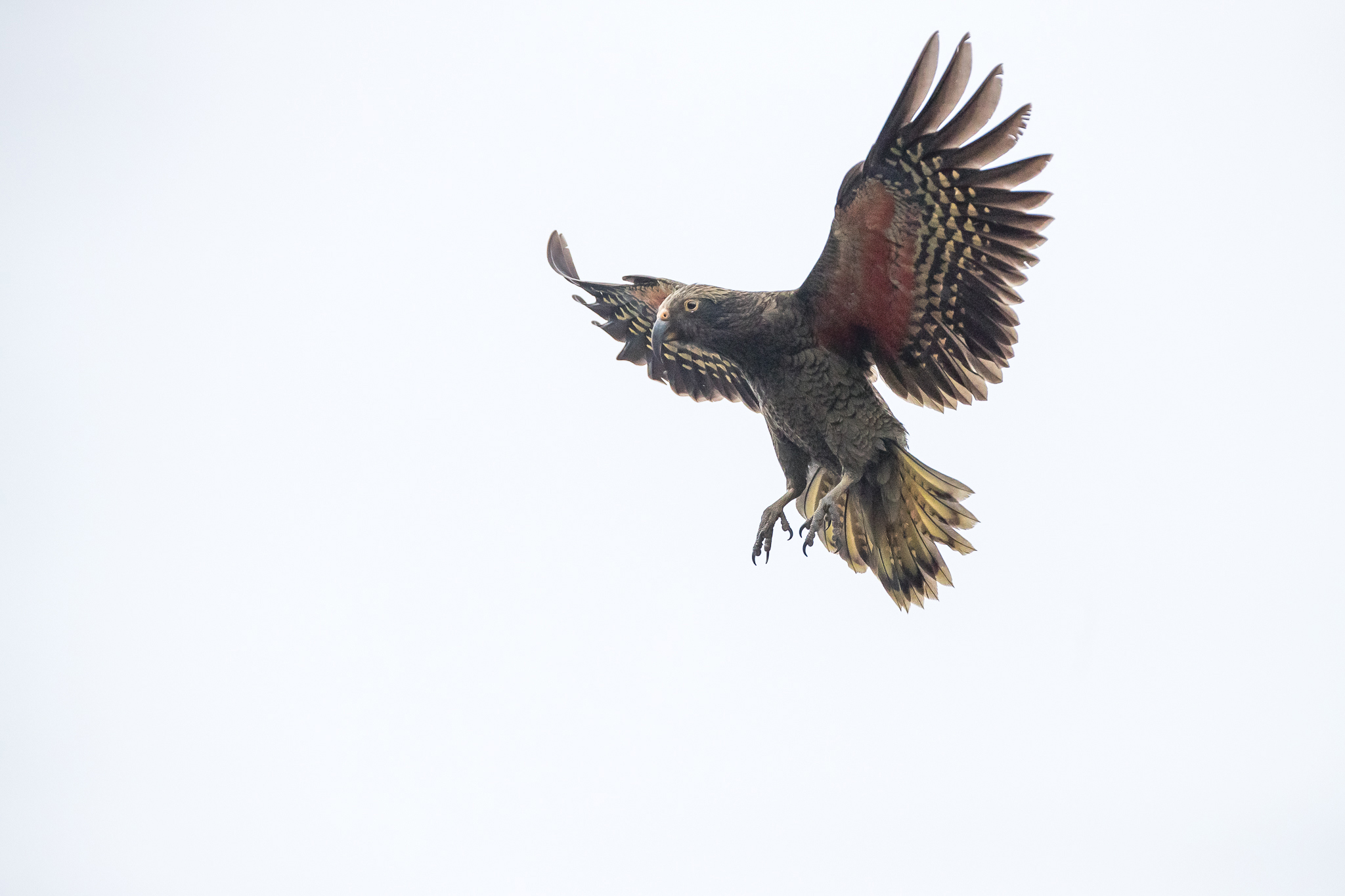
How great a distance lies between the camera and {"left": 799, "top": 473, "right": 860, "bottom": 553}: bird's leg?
460cm

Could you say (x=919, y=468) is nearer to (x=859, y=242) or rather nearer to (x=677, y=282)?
(x=859, y=242)

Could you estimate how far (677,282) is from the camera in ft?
18.1

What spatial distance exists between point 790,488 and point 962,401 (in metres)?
0.93

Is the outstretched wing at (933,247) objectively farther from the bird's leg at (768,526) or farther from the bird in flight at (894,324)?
the bird's leg at (768,526)

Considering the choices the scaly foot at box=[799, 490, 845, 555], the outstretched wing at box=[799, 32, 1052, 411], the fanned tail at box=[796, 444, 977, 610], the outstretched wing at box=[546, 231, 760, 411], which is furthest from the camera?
the outstretched wing at box=[546, 231, 760, 411]

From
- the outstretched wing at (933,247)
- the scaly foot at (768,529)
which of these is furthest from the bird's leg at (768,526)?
the outstretched wing at (933,247)

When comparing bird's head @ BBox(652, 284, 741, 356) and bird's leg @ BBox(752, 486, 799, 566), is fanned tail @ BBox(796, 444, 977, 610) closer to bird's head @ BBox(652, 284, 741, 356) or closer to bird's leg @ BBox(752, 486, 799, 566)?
bird's leg @ BBox(752, 486, 799, 566)

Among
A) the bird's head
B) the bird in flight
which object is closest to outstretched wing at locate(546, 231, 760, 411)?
the bird in flight

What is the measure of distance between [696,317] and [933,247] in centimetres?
106

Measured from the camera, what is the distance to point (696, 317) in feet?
15.8

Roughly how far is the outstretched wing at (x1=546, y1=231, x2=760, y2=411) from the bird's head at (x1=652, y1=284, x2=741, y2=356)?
0.59 meters

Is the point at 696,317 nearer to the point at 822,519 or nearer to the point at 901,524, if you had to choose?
the point at 822,519

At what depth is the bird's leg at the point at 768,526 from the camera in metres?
4.94

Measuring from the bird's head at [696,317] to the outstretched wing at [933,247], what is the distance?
1.17ft
